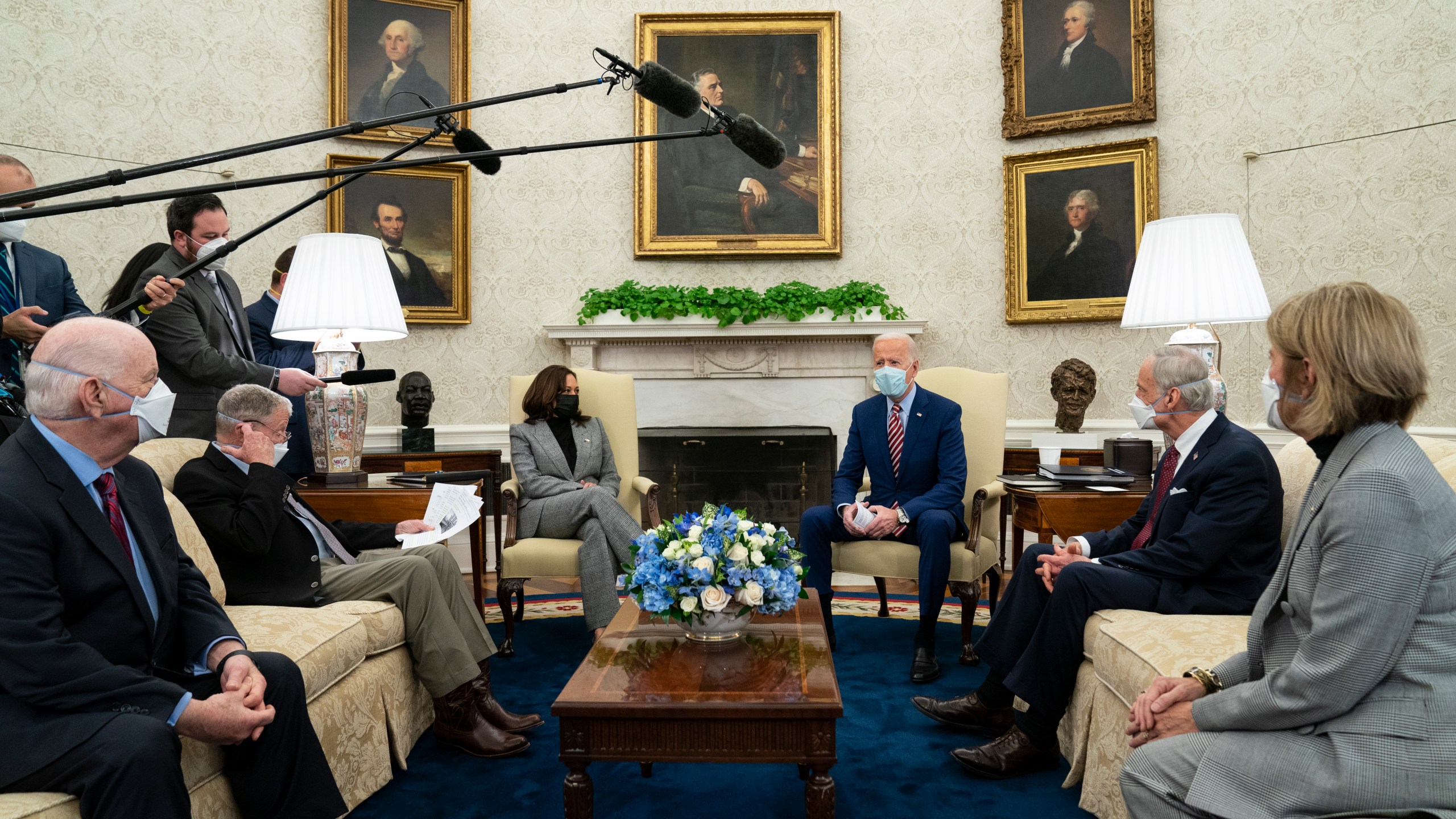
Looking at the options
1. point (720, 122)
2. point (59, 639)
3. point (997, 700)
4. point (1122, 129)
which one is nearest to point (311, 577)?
point (59, 639)

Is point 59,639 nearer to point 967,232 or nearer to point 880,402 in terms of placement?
point 880,402

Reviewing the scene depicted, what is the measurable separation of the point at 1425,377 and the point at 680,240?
5365mm

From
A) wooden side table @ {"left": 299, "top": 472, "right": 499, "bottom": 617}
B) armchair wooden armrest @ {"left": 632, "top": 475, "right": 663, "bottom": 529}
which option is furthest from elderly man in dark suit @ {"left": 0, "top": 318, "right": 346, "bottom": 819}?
armchair wooden armrest @ {"left": 632, "top": 475, "right": 663, "bottom": 529}

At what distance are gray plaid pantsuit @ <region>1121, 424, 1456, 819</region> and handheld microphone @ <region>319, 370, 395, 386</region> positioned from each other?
303 centimetres

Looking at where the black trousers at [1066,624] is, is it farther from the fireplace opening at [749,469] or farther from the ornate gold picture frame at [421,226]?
the ornate gold picture frame at [421,226]

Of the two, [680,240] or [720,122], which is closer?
[720,122]

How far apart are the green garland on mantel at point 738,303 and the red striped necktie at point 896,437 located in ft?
6.73

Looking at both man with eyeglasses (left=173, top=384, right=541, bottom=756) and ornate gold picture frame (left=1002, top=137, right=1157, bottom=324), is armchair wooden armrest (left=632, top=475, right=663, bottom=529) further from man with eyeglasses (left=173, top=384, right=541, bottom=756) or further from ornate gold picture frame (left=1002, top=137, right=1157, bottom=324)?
ornate gold picture frame (left=1002, top=137, right=1157, bottom=324)

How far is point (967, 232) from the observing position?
21.5 ft

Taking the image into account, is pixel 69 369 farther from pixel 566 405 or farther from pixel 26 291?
pixel 566 405

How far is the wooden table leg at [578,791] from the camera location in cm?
221

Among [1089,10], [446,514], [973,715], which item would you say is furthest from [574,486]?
[1089,10]

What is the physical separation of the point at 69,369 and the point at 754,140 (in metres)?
1.51

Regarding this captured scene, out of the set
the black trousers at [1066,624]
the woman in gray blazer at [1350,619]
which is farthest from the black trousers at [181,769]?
the black trousers at [1066,624]
